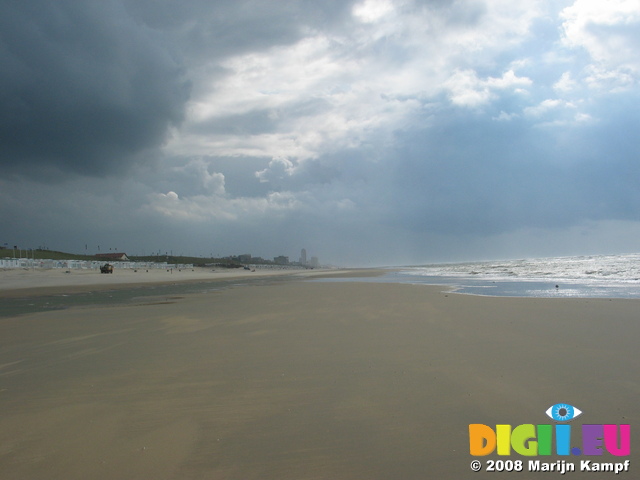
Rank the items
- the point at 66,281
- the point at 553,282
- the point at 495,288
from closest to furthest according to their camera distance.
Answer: the point at 495,288 → the point at 553,282 → the point at 66,281

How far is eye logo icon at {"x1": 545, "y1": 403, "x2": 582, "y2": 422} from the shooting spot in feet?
12.8

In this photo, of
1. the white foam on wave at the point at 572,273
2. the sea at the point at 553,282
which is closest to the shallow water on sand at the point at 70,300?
the sea at the point at 553,282

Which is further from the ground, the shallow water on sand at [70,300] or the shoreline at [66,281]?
the shallow water on sand at [70,300]

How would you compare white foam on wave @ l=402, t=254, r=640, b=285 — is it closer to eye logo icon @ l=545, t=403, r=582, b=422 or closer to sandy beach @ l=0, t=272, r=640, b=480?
sandy beach @ l=0, t=272, r=640, b=480

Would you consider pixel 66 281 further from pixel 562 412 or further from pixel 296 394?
pixel 562 412

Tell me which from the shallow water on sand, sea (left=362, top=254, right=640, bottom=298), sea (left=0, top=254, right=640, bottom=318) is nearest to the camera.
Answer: the shallow water on sand

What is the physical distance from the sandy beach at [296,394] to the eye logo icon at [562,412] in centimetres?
9

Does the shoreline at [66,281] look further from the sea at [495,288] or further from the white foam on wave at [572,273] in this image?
the white foam on wave at [572,273]
